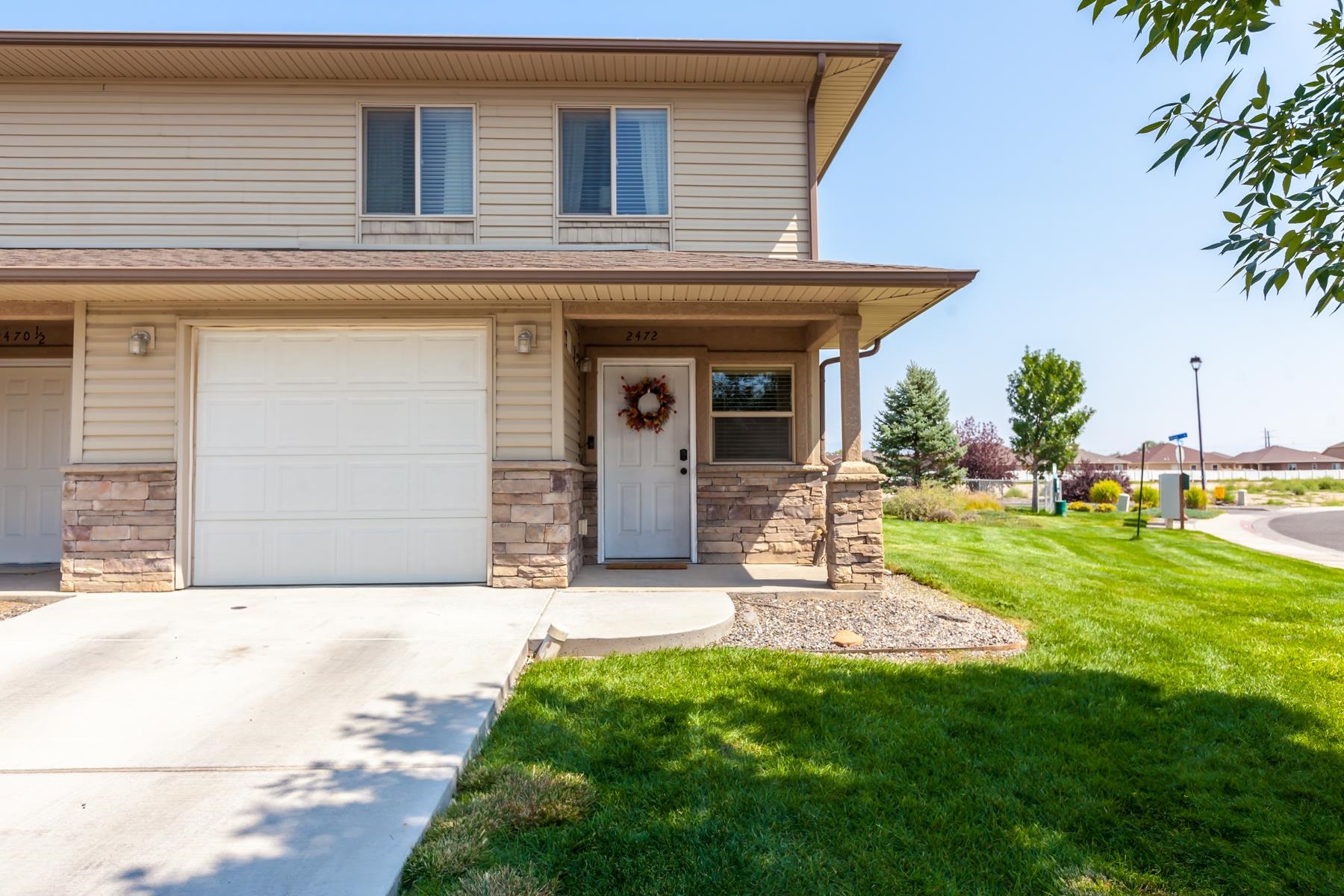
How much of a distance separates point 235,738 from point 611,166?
6122 millimetres

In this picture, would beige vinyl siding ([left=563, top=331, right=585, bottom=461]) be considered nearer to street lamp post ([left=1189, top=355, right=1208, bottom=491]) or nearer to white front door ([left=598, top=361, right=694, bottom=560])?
white front door ([left=598, top=361, right=694, bottom=560])

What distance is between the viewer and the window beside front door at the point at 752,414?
27.4 ft

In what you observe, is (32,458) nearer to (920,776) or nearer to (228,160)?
(228,160)

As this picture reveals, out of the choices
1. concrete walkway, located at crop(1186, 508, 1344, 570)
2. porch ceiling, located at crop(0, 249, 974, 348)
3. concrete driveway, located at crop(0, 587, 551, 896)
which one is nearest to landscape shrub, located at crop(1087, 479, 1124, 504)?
concrete walkway, located at crop(1186, 508, 1344, 570)

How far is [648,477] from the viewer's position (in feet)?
26.8

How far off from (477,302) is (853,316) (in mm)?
3351

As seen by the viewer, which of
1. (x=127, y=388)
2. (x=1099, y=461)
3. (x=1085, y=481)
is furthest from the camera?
(x=1099, y=461)

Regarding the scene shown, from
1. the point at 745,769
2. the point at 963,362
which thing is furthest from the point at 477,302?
the point at 963,362

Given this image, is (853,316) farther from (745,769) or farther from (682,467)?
(745,769)

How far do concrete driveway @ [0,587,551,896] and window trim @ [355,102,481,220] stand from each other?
3.95 metres

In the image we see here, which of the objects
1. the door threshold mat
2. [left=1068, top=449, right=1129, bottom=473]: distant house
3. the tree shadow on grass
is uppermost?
[left=1068, top=449, right=1129, bottom=473]: distant house

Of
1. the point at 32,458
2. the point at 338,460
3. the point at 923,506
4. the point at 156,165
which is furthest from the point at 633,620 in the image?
the point at 923,506

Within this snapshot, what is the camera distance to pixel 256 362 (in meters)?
6.56

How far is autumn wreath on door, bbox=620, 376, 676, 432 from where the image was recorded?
314 inches
